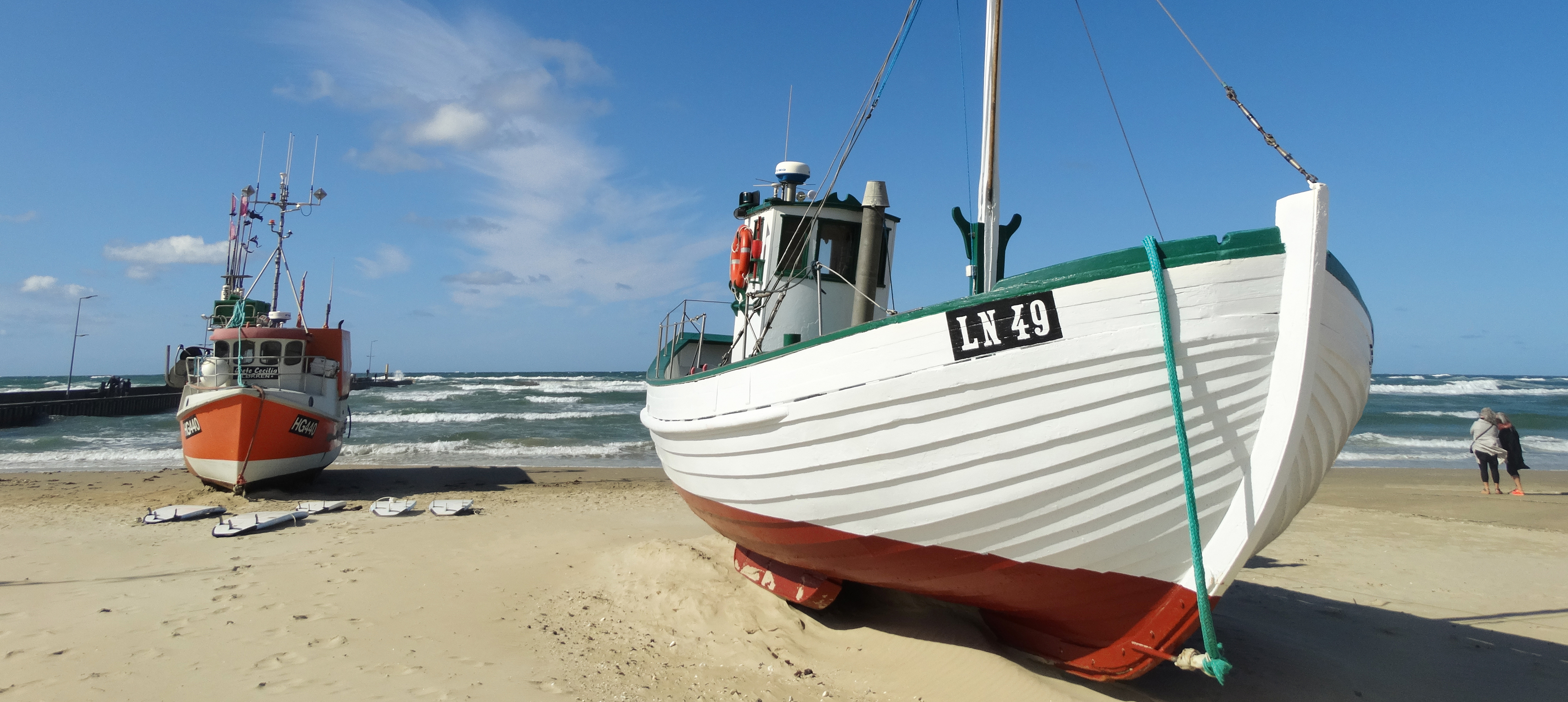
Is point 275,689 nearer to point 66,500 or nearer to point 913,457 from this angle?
point 913,457

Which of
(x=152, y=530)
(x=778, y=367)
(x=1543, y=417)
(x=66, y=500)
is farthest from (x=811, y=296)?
(x=1543, y=417)

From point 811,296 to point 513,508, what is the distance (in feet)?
24.1

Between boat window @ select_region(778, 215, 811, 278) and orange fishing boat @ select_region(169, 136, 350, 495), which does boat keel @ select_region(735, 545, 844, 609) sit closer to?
boat window @ select_region(778, 215, 811, 278)

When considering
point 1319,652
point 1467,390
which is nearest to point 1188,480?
point 1319,652

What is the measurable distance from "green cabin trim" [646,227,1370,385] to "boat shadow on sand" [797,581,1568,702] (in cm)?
241

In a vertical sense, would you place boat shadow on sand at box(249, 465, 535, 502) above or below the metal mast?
below

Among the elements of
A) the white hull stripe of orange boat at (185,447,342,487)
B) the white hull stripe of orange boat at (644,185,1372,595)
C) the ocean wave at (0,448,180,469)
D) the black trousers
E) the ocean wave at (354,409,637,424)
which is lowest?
the ocean wave at (0,448,180,469)

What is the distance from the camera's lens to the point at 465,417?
31.1m

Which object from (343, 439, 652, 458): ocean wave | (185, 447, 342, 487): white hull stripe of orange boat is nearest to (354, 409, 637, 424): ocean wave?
(343, 439, 652, 458): ocean wave

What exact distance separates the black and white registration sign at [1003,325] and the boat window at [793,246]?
2.85 m

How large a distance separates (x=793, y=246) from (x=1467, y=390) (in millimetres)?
67039

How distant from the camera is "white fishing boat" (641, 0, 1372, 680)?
359 centimetres

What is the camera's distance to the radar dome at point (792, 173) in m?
7.35

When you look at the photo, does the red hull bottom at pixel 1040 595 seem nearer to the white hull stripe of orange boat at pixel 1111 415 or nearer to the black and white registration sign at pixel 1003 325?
the white hull stripe of orange boat at pixel 1111 415
